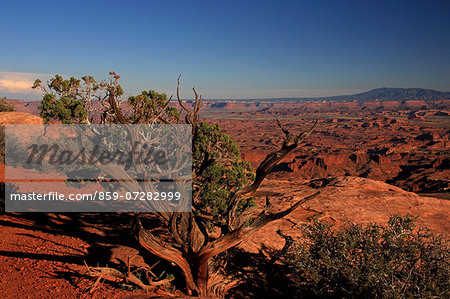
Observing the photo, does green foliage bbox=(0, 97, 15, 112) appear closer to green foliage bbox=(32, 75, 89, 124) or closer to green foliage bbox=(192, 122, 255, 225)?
green foliage bbox=(32, 75, 89, 124)

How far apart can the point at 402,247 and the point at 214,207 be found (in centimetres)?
826

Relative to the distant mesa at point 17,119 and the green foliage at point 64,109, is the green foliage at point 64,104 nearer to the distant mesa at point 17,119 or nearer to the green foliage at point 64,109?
the green foliage at point 64,109

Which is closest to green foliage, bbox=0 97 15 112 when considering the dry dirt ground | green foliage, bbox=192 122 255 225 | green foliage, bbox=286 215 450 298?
the dry dirt ground

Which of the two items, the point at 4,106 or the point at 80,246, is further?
the point at 4,106

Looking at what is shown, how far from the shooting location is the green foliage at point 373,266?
295 inches

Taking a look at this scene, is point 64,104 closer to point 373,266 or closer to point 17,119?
point 373,266

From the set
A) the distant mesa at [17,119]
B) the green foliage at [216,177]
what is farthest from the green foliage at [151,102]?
the distant mesa at [17,119]

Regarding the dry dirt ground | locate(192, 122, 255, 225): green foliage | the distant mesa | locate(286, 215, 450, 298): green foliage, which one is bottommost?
the dry dirt ground

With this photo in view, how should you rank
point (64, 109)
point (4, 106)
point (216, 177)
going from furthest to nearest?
point (4, 106), point (64, 109), point (216, 177)

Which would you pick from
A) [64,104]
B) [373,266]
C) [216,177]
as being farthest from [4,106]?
[373,266]

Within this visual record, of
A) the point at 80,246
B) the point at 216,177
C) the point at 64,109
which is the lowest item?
the point at 80,246

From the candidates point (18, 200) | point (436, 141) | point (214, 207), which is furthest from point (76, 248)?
point (436, 141)

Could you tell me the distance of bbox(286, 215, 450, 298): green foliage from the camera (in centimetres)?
748

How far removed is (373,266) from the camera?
7.84 metres
